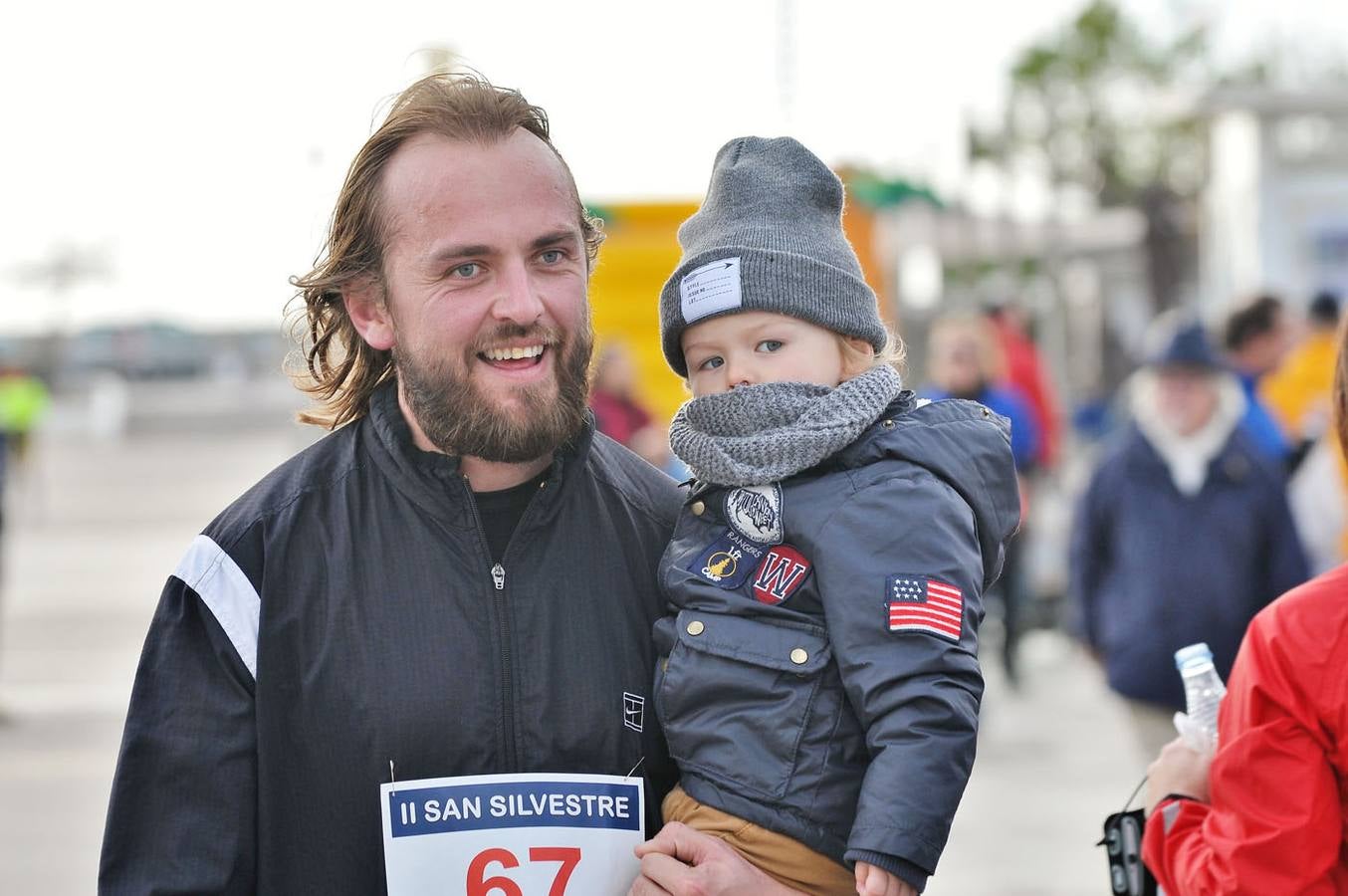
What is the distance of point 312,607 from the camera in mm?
2684

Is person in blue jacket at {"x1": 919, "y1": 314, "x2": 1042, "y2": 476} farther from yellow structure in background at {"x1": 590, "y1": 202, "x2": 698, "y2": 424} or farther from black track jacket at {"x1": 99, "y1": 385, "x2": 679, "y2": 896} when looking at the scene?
black track jacket at {"x1": 99, "y1": 385, "x2": 679, "y2": 896}

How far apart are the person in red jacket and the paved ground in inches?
161

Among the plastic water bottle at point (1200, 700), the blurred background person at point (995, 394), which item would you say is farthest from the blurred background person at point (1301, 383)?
the plastic water bottle at point (1200, 700)

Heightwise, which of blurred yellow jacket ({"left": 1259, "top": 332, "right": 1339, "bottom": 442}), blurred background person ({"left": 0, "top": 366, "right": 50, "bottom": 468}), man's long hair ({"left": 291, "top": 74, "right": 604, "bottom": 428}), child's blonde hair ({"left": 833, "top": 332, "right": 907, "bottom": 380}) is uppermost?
blurred background person ({"left": 0, "top": 366, "right": 50, "bottom": 468})

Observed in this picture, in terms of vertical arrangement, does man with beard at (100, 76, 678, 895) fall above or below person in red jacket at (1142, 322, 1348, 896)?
above

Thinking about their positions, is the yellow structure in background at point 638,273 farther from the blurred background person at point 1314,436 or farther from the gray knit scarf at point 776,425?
the gray knit scarf at point 776,425

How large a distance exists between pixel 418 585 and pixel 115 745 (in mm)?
7090

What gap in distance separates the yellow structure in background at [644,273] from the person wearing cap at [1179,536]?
530 centimetres

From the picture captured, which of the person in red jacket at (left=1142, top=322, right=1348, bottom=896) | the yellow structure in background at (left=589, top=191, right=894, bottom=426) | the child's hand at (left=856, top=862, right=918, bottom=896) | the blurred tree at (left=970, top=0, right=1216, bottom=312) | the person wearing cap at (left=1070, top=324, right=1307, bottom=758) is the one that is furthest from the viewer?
the blurred tree at (left=970, top=0, right=1216, bottom=312)

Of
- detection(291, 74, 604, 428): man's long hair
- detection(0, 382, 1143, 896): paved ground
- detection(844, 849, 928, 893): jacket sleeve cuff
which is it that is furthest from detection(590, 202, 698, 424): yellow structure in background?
detection(844, 849, 928, 893): jacket sleeve cuff

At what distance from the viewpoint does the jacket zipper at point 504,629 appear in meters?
2.66

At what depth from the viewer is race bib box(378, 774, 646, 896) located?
2.58 m

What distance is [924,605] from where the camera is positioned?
2.45 metres

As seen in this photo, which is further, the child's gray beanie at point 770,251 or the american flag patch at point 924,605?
the child's gray beanie at point 770,251
